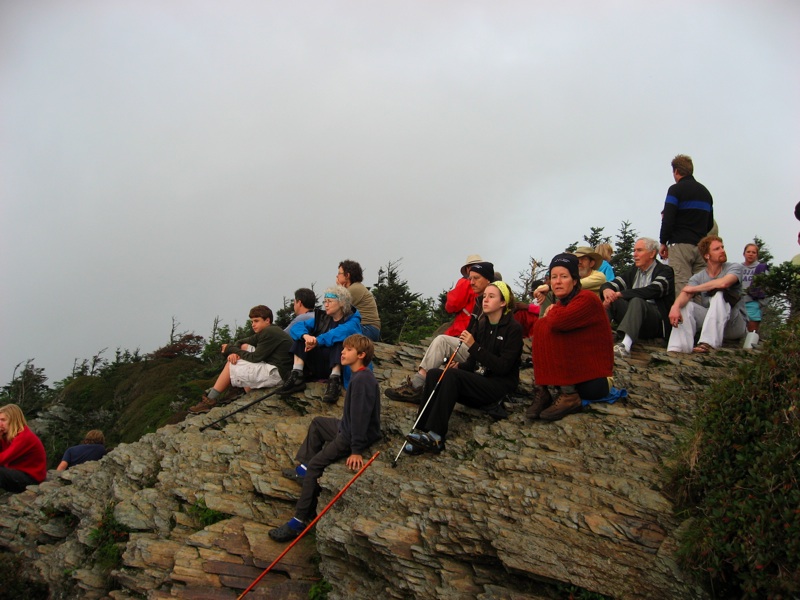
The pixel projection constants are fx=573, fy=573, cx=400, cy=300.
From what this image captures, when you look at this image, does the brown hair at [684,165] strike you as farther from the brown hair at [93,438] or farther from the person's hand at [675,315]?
the brown hair at [93,438]

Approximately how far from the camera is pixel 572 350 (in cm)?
741

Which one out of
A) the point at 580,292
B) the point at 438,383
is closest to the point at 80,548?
the point at 438,383

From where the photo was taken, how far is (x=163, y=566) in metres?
7.59

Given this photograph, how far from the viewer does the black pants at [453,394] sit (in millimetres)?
7227

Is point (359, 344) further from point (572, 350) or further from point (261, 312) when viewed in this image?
point (261, 312)

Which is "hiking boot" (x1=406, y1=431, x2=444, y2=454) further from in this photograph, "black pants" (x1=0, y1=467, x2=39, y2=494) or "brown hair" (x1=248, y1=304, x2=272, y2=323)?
"black pants" (x1=0, y1=467, x2=39, y2=494)

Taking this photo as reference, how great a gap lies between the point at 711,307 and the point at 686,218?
2.34 m

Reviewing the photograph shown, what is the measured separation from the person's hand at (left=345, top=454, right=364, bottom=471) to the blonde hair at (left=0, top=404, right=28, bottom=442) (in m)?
7.70

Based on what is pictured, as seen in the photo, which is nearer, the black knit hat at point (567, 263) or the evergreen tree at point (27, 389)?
the black knit hat at point (567, 263)

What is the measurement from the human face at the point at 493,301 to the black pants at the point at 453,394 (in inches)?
35.6

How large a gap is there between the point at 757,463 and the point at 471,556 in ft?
8.78

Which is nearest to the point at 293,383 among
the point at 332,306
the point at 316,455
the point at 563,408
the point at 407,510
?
the point at 332,306

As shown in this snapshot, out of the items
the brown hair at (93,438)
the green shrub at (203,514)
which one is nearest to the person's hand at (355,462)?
the green shrub at (203,514)

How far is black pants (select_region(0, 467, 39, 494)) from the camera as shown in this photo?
444 inches
